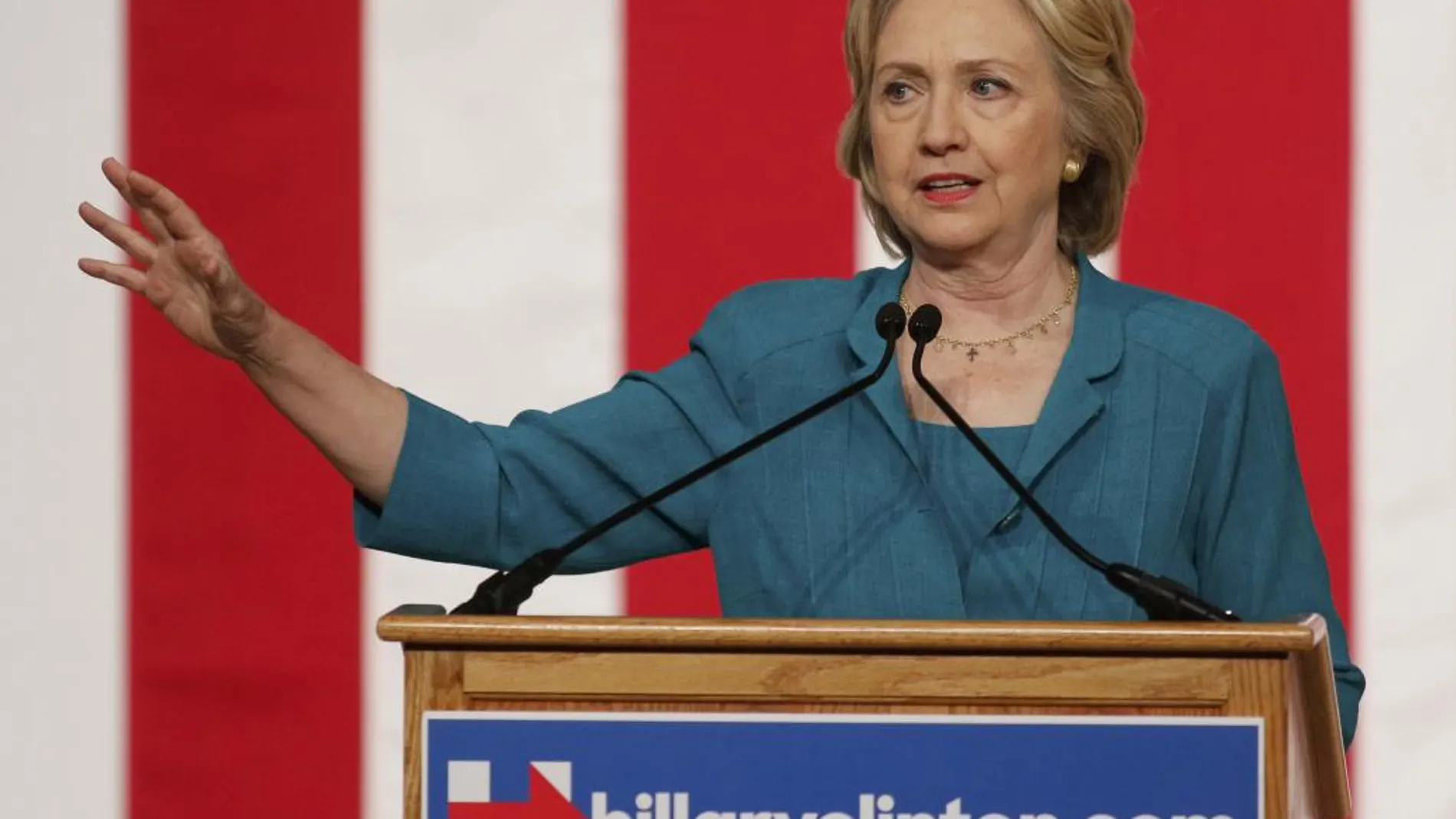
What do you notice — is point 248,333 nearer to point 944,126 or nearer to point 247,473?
point 944,126

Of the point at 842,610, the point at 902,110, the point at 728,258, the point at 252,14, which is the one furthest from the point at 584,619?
the point at 252,14

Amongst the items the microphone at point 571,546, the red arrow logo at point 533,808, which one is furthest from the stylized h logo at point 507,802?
the microphone at point 571,546

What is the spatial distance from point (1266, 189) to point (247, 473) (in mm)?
1197

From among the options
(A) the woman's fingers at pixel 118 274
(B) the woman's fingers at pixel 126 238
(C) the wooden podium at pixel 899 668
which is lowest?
(C) the wooden podium at pixel 899 668

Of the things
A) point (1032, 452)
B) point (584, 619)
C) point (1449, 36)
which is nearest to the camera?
point (584, 619)

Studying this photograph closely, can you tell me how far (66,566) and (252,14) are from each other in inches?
26.1

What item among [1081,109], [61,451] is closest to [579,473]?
[1081,109]

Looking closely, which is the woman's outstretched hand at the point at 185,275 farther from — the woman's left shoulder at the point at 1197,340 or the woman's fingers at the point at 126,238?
the woman's left shoulder at the point at 1197,340

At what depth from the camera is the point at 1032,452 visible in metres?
1.70

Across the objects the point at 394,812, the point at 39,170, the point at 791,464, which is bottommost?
the point at 394,812

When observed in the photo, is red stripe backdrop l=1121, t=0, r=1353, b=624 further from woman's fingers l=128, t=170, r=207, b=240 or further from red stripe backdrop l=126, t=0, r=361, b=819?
woman's fingers l=128, t=170, r=207, b=240

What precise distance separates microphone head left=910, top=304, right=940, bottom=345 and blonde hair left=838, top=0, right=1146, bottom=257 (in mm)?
325

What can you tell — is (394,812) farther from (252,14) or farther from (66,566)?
(252,14)

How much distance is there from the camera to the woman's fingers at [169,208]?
1.52m
